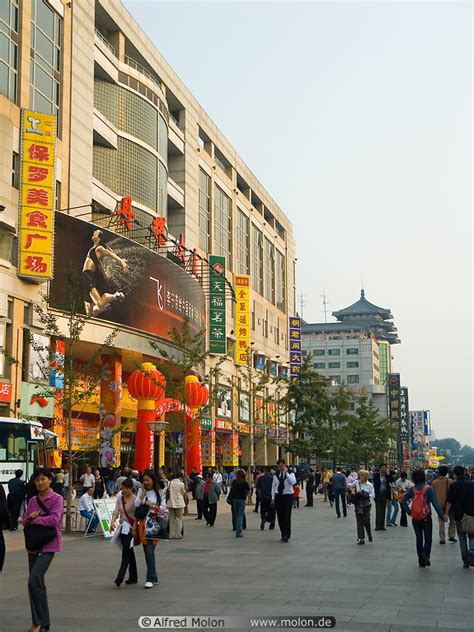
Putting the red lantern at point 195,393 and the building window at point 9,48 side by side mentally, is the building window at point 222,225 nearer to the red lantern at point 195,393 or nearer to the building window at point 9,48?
the red lantern at point 195,393

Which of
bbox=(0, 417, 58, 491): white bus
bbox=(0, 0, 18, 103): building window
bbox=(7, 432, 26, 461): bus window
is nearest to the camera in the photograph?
bbox=(0, 417, 58, 491): white bus

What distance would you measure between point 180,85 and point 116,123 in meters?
14.0

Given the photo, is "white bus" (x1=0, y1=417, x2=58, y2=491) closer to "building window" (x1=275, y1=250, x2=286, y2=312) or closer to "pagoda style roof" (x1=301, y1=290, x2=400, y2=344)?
"building window" (x1=275, y1=250, x2=286, y2=312)

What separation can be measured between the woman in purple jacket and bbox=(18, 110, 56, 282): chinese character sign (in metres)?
28.5

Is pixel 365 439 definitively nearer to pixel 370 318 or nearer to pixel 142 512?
pixel 142 512

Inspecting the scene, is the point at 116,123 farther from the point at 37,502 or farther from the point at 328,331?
the point at 328,331

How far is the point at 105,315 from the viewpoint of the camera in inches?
1699

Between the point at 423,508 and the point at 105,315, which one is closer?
the point at 423,508

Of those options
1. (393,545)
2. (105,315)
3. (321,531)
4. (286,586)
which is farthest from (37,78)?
(286,586)

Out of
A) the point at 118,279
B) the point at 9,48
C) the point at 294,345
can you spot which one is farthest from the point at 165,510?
the point at 294,345

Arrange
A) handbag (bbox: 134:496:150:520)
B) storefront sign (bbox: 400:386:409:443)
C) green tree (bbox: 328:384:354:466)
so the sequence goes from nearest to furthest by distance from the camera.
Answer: handbag (bbox: 134:496:150:520) < green tree (bbox: 328:384:354:466) < storefront sign (bbox: 400:386:409:443)

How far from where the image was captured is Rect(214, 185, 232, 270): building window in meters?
68.8

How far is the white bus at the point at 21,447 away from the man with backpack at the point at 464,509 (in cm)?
1737

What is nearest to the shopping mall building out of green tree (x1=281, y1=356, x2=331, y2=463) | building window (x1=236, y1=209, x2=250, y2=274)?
building window (x1=236, y1=209, x2=250, y2=274)
